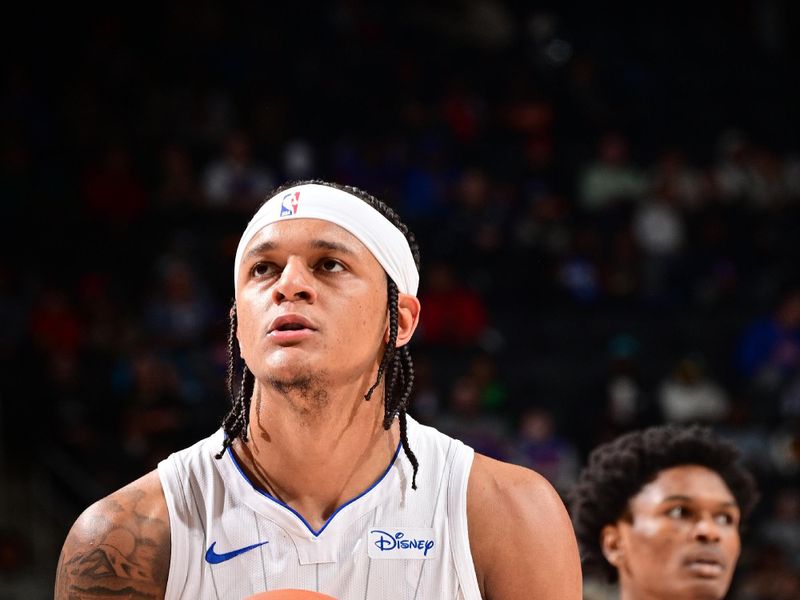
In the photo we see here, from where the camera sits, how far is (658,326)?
948 cm

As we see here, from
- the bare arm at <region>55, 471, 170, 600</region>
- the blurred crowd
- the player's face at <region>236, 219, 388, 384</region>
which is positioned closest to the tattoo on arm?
the bare arm at <region>55, 471, 170, 600</region>

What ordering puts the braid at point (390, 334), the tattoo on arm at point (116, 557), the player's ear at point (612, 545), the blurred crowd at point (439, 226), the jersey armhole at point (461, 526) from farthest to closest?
the blurred crowd at point (439, 226)
the player's ear at point (612, 545)
the braid at point (390, 334)
the jersey armhole at point (461, 526)
the tattoo on arm at point (116, 557)

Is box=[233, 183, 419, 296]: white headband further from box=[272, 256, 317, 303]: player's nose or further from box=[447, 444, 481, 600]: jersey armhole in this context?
box=[447, 444, 481, 600]: jersey armhole

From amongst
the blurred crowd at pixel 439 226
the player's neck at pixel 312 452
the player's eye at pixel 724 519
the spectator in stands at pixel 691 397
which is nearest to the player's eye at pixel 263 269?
the player's neck at pixel 312 452

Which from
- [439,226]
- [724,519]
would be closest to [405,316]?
[724,519]

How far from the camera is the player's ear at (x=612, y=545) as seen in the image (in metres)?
3.97

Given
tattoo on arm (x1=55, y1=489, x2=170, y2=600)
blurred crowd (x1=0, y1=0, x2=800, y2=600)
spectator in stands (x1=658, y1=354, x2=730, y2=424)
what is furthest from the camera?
spectator in stands (x1=658, y1=354, x2=730, y2=424)

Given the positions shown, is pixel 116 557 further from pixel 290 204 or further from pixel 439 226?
pixel 439 226

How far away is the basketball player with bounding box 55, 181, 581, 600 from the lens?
9.06ft

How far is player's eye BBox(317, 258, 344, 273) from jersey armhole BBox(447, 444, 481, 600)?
569 mm

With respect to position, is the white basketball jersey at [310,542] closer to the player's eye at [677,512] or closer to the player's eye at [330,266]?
the player's eye at [330,266]

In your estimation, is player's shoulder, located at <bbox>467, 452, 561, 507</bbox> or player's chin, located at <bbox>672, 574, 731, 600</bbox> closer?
player's shoulder, located at <bbox>467, 452, 561, 507</bbox>

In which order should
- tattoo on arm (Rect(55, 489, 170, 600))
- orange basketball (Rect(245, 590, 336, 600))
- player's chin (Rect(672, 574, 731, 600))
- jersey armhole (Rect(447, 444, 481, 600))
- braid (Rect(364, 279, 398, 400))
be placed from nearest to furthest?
orange basketball (Rect(245, 590, 336, 600)), tattoo on arm (Rect(55, 489, 170, 600)), jersey armhole (Rect(447, 444, 481, 600)), braid (Rect(364, 279, 398, 400)), player's chin (Rect(672, 574, 731, 600))

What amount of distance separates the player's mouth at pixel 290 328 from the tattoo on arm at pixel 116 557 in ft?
1.64
